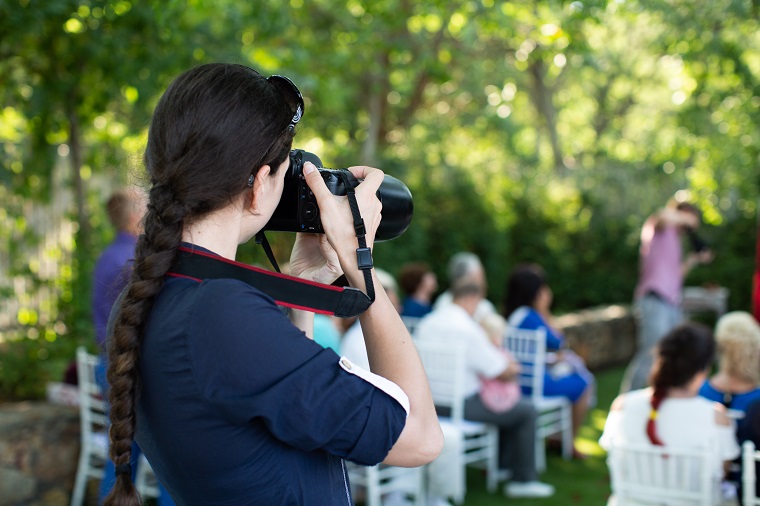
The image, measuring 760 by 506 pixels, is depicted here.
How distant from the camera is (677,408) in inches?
Answer: 131

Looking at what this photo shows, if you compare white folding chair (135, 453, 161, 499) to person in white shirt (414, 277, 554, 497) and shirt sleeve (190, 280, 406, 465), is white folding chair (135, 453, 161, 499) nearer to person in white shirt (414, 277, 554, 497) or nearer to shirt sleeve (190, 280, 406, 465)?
person in white shirt (414, 277, 554, 497)

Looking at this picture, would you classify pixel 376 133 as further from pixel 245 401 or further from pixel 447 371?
pixel 245 401

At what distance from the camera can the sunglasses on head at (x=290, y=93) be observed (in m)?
1.28

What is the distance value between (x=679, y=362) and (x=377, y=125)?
308 inches

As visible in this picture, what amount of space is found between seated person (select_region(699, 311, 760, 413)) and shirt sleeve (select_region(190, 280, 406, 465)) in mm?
2743

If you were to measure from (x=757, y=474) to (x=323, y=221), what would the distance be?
2.47m

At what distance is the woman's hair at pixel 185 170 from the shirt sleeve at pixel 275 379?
0.11m

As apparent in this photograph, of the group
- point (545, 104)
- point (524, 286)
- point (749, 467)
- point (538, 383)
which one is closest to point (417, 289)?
point (524, 286)

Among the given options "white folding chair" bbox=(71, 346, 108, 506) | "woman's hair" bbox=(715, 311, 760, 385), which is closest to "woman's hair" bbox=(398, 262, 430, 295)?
"white folding chair" bbox=(71, 346, 108, 506)

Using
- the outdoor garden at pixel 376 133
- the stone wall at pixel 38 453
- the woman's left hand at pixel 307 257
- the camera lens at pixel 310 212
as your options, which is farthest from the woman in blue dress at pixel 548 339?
the camera lens at pixel 310 212

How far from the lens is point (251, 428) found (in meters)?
1.16

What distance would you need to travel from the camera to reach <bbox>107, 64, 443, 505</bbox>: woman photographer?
1.12 meters

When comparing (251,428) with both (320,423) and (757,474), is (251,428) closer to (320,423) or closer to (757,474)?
(320,423)

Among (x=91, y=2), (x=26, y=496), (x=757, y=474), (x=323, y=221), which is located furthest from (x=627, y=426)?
(x=91, y=2)
